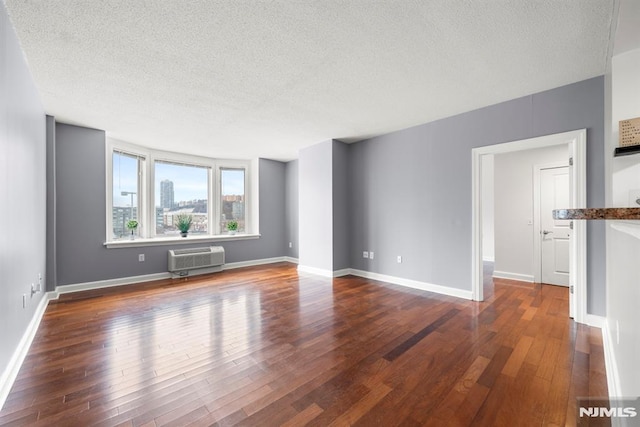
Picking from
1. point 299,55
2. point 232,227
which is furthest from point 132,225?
point 299,55

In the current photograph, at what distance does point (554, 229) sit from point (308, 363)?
15.0ft

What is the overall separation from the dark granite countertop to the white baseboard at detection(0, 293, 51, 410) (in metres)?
3.15

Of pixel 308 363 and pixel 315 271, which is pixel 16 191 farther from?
pixel 315 271

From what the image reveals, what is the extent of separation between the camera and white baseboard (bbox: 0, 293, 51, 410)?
172 cm

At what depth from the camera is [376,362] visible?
82.4 inches

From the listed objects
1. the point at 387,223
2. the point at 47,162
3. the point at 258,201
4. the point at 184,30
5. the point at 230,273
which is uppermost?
the point at 184,30

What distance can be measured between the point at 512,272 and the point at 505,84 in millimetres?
3349

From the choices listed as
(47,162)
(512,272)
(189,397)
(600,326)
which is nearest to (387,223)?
(512,272)

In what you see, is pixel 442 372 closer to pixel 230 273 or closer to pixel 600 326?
pixel 600 326

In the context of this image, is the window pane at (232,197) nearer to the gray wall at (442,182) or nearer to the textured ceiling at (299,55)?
the textured ceiling at (299,55)

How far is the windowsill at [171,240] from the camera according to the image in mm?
4555

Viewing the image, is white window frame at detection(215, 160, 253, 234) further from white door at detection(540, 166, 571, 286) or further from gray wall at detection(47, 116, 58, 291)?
white door at detection(540, 166, 571, 286)

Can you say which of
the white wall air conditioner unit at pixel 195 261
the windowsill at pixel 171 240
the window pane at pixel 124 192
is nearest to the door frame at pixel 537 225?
the windowsill at pixel 171 240

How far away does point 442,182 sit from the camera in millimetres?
3932
